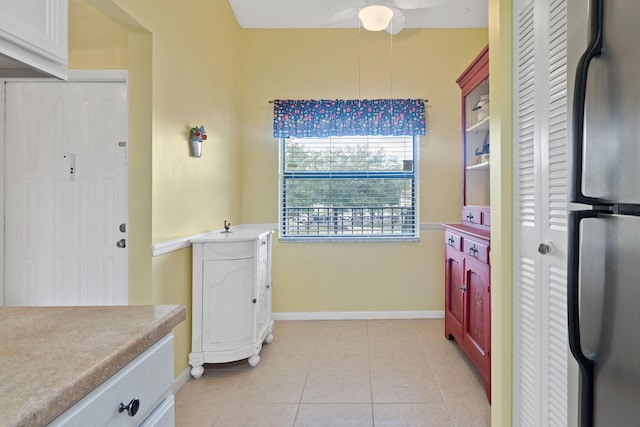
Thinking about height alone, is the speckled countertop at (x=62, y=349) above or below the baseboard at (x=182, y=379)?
above

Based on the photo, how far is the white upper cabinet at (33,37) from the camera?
832mm

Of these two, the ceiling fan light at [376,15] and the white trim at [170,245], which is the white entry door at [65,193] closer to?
the white trim at [170,245]

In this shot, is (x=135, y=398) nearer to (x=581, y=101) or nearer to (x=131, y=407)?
(x=131, y=407)

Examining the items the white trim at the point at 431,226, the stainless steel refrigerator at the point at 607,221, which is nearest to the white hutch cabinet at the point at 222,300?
the white trim at the point at 431,226

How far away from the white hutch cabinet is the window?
1192 millimetres

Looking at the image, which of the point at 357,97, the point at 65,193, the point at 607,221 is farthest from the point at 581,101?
the point at 357,97

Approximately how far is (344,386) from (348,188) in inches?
75.5

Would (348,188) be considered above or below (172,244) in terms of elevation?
above

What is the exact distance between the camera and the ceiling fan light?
2.39 meters

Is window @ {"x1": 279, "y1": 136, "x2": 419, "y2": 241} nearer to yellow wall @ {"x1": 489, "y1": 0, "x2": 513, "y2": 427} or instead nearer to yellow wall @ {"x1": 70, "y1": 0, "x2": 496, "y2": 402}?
yellow wall @ {"x1": 70, "y1": 0, "x2": 496, "y2": 402}

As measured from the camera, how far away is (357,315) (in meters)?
3.51

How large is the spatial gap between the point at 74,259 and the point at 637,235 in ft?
9.06

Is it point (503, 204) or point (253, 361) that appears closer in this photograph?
point (503, 204)

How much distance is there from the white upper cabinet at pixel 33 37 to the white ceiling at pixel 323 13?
8.19 feet
